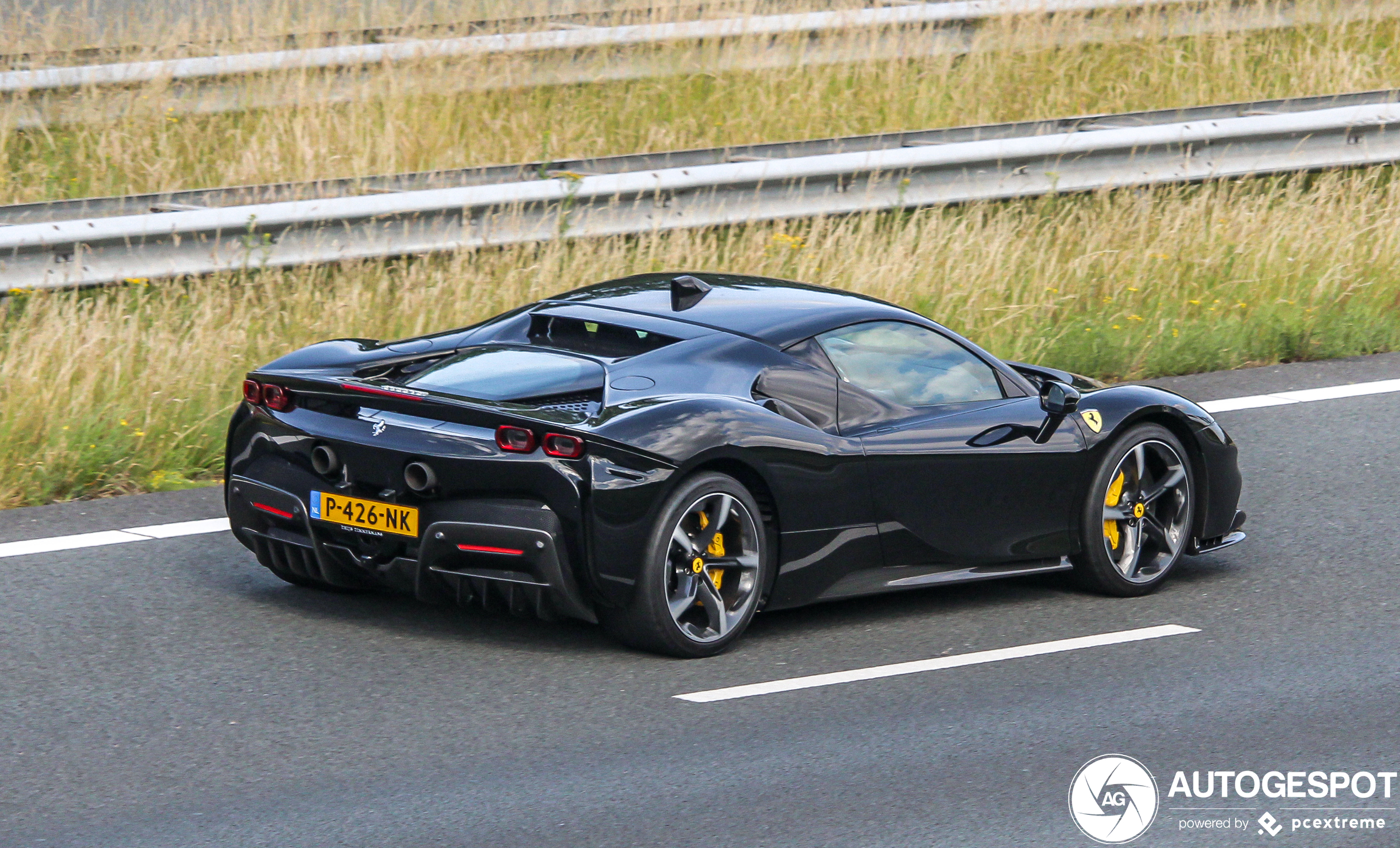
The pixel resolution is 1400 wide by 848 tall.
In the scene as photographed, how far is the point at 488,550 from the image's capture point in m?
5.81

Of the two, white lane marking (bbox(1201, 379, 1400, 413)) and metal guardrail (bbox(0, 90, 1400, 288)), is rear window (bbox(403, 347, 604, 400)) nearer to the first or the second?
metal guardrail (bbox(0, 90, 1400, 288))

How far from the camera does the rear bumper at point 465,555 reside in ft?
19.0

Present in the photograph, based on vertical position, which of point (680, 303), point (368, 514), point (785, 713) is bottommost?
point (785, 713)

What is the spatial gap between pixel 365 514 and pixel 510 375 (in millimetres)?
685

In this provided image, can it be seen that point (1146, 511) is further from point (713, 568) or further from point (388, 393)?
point (388, 393)

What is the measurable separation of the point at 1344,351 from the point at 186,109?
8.19 meters

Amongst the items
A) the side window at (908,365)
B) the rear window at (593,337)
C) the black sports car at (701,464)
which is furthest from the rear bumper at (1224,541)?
the rear window at (593,337)

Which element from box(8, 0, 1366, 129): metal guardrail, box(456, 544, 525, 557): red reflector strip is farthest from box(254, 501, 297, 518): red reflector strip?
box(8, 0, 1366, 129): metal guardrail

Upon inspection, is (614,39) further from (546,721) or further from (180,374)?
(546,721)

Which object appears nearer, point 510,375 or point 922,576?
point 510,375

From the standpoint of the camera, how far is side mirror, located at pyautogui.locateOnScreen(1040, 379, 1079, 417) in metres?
6.83

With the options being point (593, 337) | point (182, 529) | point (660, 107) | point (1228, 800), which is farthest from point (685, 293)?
point (660, 107)

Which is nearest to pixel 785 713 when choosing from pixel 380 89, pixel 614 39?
pixel 380 89

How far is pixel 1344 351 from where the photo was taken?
11.2 metres
